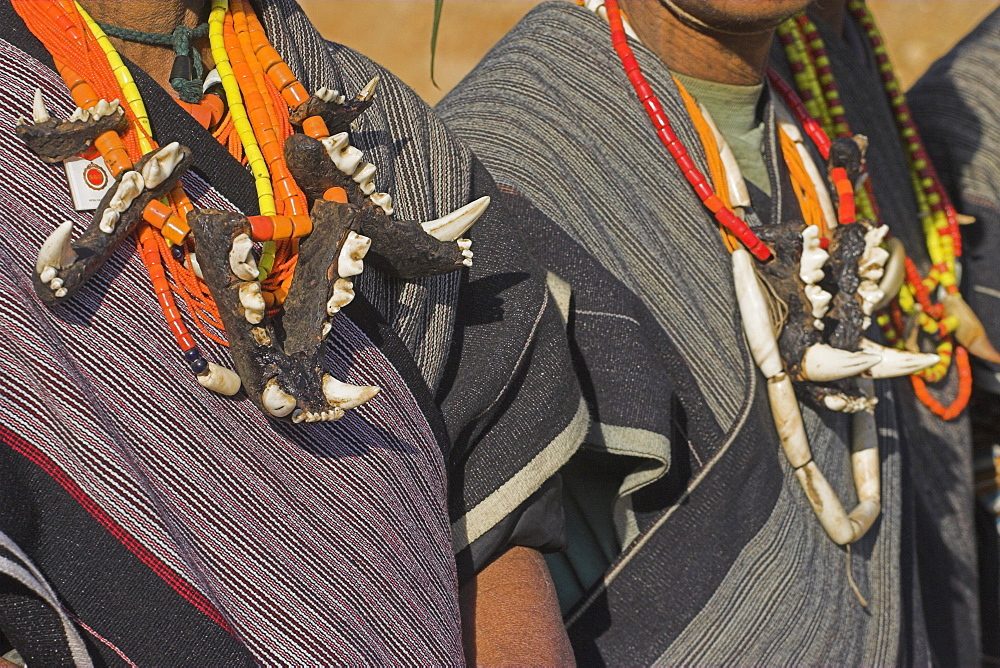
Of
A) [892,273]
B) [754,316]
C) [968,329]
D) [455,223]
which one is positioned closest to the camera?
[455,223]

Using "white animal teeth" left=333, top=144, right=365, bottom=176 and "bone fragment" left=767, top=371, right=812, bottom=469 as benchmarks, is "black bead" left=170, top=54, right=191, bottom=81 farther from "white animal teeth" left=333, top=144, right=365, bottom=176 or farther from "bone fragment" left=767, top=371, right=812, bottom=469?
"bone fragment" left=767, top=371, right=812, bottom=469

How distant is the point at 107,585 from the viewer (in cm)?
69

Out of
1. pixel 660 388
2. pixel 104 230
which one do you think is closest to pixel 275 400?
pixel 104 230

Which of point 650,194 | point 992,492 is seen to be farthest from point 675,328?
point 992,492

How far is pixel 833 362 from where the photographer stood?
4.14 feet

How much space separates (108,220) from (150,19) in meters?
0.19

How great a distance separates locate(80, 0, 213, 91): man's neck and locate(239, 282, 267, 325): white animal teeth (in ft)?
0.68

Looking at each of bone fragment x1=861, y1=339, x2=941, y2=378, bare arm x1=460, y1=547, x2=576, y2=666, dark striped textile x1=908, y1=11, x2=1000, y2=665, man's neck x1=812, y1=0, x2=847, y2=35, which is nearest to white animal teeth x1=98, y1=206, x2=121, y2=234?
bare arm x1=460, y1=547, x2=576, y2=666

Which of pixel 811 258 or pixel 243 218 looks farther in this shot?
pixel 811 258

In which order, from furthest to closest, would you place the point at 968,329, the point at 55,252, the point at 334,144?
the point at 968,329 → the point at 334,144 → the point at 55,252

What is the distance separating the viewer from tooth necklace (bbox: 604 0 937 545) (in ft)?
4.20

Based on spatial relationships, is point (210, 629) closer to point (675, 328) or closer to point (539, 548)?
point (539, 548)

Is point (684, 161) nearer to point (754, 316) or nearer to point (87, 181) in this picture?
point (754, 316)

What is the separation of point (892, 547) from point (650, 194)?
0.59 meters
